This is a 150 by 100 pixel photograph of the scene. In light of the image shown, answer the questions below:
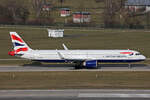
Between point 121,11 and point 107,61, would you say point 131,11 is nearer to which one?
point 121,11

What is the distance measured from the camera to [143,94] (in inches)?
1446

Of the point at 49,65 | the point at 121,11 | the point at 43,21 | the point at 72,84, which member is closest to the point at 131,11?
the point at 121,11

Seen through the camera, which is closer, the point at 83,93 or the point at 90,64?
the point at 83,93

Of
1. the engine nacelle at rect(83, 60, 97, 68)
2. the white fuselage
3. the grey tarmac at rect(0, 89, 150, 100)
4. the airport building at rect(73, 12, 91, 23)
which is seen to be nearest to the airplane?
the white fuselage

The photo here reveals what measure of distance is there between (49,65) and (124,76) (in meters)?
16.8

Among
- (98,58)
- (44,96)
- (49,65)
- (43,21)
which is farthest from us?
(43,21)

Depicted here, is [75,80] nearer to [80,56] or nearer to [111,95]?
[80,56]

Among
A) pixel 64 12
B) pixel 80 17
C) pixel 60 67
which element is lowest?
pixel 60 67

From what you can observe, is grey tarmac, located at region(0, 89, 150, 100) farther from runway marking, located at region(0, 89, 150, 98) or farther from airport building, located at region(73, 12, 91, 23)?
airport building, located at region(73, 12, 91, 23)

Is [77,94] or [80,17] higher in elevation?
[80,17]

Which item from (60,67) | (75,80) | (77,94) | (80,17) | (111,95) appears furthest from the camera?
(80,17)

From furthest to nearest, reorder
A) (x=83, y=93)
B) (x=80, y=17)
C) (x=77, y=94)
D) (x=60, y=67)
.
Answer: (x=80, y=17) < (x=60, y=67) < (x=83, y=93) < (x=77, y=94)

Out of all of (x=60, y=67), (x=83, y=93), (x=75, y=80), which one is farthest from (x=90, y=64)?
(x=83, y=93)

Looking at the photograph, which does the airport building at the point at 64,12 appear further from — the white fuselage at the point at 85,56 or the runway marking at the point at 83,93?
the runway marking at the point at 83,93
